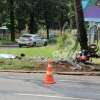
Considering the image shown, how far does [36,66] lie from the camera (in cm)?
2117

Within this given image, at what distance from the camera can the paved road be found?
12213mm

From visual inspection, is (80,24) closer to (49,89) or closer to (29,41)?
(49,89)

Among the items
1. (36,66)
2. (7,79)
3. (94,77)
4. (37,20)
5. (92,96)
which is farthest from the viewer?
(37,20)

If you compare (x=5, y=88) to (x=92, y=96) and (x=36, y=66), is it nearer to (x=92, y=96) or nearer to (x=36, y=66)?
(x=92, y=96)

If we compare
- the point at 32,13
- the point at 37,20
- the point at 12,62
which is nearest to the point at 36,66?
the point at 12,62

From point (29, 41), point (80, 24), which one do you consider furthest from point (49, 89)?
point (29, 41)

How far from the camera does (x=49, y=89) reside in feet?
45.8

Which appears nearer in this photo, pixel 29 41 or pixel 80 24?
pixel 80 24

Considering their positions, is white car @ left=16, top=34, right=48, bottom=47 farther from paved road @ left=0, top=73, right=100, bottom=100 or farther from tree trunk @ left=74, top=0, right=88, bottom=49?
paved road @ left=0, top=73, right=100, bottom=100

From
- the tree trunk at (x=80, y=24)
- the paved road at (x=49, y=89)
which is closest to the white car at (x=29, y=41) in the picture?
the tree trunk at (x=80, y=24)

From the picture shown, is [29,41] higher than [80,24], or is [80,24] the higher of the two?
[80,24]

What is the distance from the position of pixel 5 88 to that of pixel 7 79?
2.91 meters

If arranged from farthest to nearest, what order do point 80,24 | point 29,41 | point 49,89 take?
1. point 29,41
2. point 80,24
3. point 49,89

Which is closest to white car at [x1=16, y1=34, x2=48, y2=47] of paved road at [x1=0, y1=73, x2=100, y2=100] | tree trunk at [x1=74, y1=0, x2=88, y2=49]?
A: tree trunk at [x1=74, y1=0, x2=88, y2=49]
